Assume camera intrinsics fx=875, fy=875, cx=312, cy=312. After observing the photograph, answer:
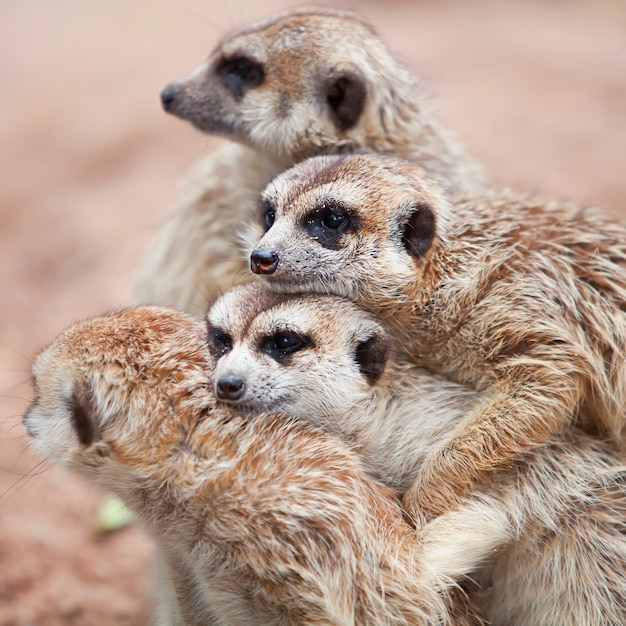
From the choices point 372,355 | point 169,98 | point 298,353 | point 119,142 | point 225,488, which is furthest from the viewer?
point 119,142

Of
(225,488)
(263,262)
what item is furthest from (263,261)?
(225,488)

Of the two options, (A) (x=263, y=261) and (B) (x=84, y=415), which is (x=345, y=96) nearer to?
(A) (x=263, y=261)

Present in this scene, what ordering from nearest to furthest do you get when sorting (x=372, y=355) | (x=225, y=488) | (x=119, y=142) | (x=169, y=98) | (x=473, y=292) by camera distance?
(x=225, y=488) → (x=372, y=355) → (x=473, y=292) → (x=169, y=98) → (x=119, y=142)

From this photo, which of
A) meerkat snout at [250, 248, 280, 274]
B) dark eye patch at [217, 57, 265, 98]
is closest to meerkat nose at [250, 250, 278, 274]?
A: meerkat snout at [250, 248, 280, 274]

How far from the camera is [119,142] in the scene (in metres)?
7.41

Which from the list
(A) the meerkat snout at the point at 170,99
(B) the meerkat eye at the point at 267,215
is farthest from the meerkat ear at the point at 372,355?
(A) the meerkat snout at the point at 170,99

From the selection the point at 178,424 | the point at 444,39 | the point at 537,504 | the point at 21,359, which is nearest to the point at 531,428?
the point at 537,504

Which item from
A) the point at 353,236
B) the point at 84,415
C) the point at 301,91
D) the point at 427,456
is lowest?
the point at 427,456

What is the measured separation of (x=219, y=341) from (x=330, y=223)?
23.8 inches

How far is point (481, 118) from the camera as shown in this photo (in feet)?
25.4

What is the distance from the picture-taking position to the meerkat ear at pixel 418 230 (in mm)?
3027

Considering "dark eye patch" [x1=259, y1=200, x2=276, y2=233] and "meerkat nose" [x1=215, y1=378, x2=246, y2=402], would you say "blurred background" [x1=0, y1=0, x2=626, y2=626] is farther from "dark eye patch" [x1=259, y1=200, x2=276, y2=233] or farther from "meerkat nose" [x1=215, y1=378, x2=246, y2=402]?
"meerkat nose" [x1=215, y1=378, x2=246, y2=402]

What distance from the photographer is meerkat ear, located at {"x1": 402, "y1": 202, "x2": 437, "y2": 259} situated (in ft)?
9.93

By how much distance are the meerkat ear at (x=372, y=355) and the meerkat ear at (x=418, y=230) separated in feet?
1.28
